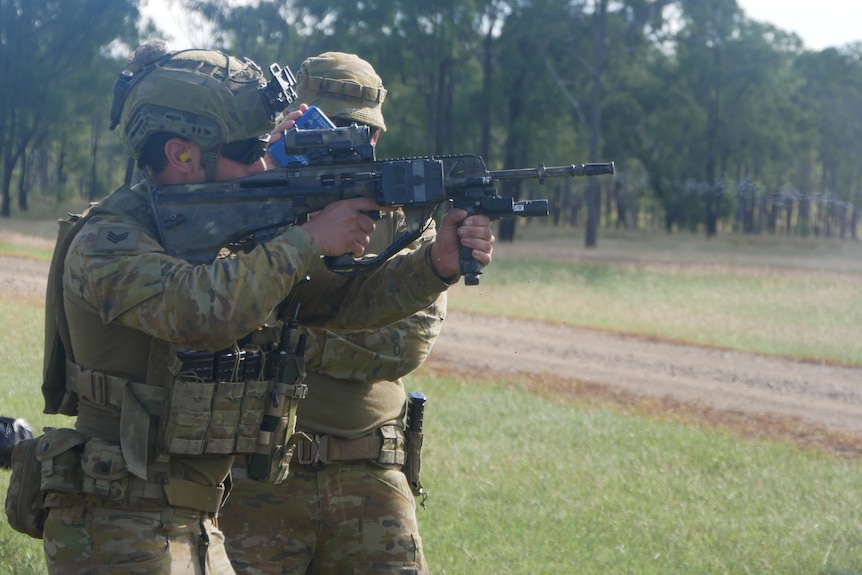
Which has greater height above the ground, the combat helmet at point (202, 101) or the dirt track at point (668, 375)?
the combat helmet at point (202, 101)

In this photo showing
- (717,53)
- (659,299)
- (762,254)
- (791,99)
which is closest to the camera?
(659,299)

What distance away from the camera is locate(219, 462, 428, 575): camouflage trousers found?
334 centimetres

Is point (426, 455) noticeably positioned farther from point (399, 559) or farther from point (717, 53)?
point (717, 53)

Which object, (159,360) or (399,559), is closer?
(159,360)

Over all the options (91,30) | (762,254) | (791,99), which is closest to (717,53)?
(791,99)

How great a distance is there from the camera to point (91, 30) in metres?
39.2

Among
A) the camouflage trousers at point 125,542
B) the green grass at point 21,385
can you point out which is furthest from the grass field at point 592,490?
the camouflage trousers at point 125,542

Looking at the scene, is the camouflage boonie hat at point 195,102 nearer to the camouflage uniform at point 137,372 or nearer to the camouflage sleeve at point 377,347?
the camouflage uniform at point 137,372

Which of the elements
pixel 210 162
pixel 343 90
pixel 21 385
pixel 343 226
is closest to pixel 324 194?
pixel 343 226

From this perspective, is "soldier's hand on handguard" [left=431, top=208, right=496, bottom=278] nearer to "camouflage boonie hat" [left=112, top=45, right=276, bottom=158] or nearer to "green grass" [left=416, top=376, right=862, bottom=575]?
"camouflage boonie hat" [left=112, top=45, right=276, bottom=158]

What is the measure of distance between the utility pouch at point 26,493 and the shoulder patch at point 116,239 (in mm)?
590

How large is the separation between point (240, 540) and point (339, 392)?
0.55 metres

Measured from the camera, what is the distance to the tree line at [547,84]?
126ft

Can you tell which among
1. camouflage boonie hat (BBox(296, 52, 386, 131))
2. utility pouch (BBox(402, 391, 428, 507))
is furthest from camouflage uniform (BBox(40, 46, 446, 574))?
camouflage boonie hat (BBox(296, 52, 386, 131))
